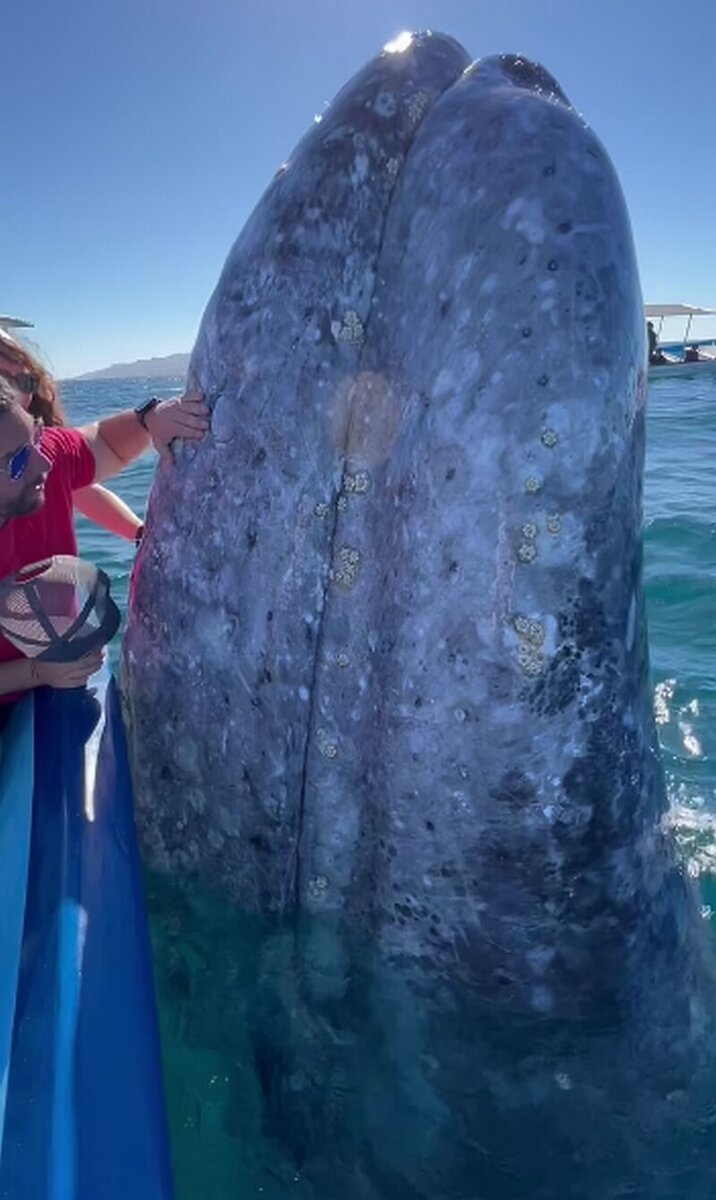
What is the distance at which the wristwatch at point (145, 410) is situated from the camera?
327 cm

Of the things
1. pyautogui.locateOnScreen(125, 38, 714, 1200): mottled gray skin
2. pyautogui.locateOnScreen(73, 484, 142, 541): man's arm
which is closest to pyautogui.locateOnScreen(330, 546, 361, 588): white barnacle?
pyautogui.locateOnScreen(125, 38, 714, 1200): mottled gray skin

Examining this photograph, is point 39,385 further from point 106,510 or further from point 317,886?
point 317,886

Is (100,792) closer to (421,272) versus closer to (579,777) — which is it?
(579,777)

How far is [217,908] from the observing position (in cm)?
335

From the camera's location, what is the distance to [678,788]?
5.53 metres

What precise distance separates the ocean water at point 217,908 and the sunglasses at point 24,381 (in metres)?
1.87

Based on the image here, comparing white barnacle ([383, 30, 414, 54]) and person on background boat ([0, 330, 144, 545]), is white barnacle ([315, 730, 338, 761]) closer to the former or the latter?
person on background boat ([0, 330, 144, 545])

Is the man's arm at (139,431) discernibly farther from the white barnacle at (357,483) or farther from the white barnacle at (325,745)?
the white barnacle at (325,745)

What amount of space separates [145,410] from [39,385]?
868 millimetres

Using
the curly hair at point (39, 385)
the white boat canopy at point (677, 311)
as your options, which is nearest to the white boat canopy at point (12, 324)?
the curly hair at point (39, 385)

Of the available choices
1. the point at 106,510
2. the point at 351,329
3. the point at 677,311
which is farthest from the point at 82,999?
the point at 677,311

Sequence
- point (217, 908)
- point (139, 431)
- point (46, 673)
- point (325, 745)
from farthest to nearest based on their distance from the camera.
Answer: point (139, 431)
point (46, 673)
point (217, 908)
point (325, 745)

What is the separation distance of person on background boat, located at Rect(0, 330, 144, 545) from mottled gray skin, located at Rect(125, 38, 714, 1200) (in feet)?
3.19

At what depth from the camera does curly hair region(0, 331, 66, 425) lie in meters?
3.79
